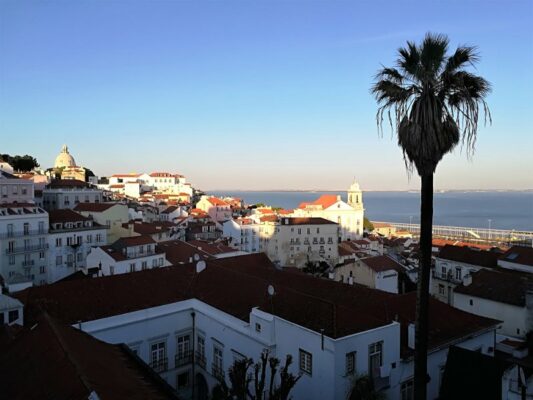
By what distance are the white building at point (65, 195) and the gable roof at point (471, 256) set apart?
162 feet

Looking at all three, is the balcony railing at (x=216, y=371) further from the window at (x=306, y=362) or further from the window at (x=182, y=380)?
the window at (x=306, y=362)

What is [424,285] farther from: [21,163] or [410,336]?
[21,163]

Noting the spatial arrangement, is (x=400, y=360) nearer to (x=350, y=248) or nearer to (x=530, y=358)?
(x=530, y=358)

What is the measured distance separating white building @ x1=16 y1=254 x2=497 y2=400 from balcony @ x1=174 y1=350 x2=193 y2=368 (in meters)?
0.05

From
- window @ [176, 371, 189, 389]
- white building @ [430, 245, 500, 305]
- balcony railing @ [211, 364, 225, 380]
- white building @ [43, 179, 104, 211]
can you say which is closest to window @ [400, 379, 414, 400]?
balcony railing @ [211, 364, 225, 380]

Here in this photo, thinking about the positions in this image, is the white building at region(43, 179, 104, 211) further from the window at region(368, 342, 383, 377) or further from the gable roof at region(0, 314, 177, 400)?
the window at region(368, 342, 383, 377)

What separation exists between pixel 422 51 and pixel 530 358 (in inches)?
706

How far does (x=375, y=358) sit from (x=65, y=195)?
59.7 meters

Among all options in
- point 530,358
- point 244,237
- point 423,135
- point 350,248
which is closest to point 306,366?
point 423,135

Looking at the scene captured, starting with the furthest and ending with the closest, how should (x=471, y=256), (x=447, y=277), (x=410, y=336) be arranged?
(x=447, y=277), (x=471, y=256), (x=410, y=336)

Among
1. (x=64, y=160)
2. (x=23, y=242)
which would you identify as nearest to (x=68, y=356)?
(x=23, y=242)

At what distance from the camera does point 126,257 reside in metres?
38.3

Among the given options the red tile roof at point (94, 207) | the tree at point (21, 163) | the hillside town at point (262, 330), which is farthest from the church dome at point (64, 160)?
the hillside town at point (262, 330)

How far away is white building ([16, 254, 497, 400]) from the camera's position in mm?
14859
